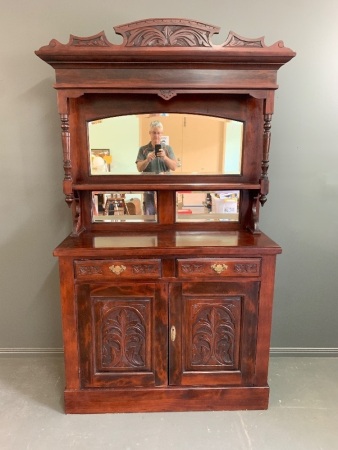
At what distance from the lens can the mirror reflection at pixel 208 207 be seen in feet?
6.97

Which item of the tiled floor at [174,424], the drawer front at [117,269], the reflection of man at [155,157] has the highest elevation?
the reflection of man at [155,157]

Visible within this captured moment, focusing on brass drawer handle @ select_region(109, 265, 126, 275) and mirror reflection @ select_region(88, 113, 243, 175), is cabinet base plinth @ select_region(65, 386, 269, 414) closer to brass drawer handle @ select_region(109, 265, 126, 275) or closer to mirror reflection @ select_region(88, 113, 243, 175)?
brass drawer handle @ select_region(109, 265, 126, 275)

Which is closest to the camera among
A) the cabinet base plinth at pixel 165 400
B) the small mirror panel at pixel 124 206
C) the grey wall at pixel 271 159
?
the cabinet base plinth at pixel 165 400

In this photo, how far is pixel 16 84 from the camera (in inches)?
80.8

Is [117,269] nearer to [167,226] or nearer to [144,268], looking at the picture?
[144,268]

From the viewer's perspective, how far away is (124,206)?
2121 mm

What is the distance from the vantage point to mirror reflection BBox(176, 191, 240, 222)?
2.12 meters

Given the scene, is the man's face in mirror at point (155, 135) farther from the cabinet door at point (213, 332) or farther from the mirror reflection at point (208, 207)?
the cabinet door at point (213, 332)

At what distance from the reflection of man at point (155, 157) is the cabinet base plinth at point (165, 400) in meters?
1.28

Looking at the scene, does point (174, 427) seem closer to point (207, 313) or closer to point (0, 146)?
point (207, 313)

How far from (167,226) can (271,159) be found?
2.60ft

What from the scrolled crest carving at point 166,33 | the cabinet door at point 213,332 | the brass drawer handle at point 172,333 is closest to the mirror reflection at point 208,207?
the cabinet door at point 213,332

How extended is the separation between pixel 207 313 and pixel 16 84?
176 cm

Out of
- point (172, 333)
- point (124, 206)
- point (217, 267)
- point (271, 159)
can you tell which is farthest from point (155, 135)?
point (172, 333)
